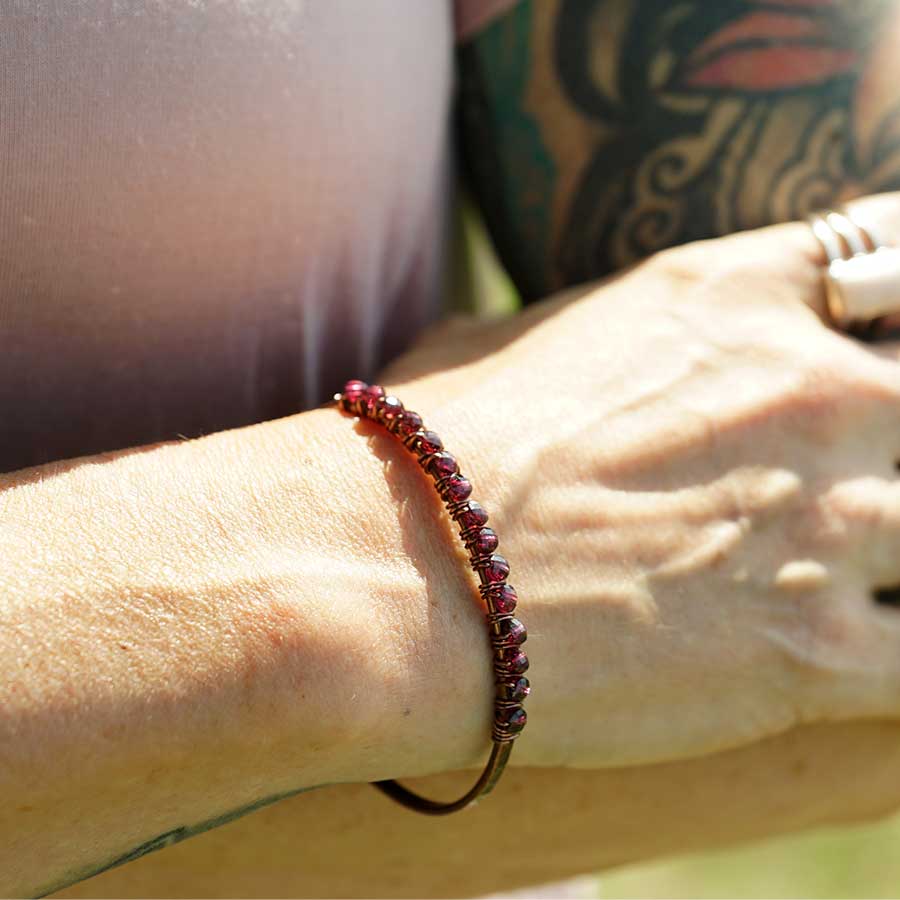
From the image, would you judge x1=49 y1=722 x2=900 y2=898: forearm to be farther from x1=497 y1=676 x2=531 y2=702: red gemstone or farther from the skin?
x1=497 y1=676 x2=531 y2=702: red gemstone

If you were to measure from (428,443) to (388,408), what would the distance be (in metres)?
0.05

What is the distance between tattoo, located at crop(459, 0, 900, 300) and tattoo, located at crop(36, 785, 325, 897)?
73 centimetres

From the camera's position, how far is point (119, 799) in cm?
71

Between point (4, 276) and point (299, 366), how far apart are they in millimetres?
315

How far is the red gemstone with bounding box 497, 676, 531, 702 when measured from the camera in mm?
817

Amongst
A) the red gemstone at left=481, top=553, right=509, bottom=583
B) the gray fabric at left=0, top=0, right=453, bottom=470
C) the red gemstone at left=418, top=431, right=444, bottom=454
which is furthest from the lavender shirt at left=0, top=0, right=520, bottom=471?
the red gemstone at left=481, top=553, right=509, bottom=583

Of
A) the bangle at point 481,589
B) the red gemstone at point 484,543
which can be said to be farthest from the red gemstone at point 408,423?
the red gemstone at point 484,543

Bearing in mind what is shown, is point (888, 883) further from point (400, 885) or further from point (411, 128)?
point (411, 128)

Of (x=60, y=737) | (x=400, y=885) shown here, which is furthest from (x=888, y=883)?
(x=60, y=737)

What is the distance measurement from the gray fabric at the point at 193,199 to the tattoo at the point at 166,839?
1.22 feet

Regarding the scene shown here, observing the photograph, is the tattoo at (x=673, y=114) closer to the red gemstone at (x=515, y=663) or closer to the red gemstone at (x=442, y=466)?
the red gemstone at (x=442, y=466)

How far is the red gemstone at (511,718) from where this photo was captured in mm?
821

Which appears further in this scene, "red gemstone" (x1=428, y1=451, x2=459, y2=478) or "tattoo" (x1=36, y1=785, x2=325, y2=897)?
"red gemstone" (x1=428, y1=451, x2=459, y2=478)

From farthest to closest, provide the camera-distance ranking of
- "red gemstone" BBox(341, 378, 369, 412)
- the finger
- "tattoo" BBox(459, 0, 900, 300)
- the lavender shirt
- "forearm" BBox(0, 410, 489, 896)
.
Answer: "tattoo" BBox(459, 0, 900, 300), the finger, "red gemstone" BBox(341, 378, 369, 412), the lavender shirt, "forearm" BBox(0, 410, 489, 896)
